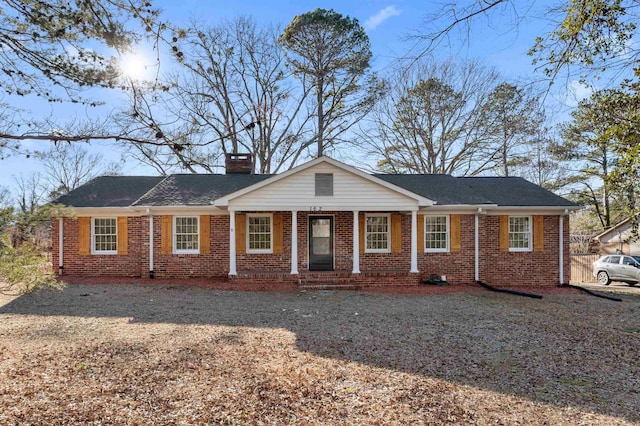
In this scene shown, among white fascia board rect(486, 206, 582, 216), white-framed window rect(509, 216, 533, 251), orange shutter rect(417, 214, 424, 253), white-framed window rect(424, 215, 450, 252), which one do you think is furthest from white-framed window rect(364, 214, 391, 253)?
white-framed window rect(509, 216, 533, 251)

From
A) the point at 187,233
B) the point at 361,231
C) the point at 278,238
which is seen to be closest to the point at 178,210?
the point at 187,233

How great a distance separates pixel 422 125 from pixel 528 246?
13.1 metres

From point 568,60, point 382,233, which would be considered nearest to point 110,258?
point 382,233

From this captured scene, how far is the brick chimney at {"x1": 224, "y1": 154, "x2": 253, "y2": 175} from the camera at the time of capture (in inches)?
614

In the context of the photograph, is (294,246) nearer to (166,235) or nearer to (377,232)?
(377,232)

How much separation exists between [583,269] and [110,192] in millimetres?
22593

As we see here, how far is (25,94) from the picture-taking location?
4199 mm

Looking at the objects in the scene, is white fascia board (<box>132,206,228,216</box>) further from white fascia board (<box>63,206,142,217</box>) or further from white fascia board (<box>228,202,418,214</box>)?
white fascia board (<box>228,202,418,214</box>)

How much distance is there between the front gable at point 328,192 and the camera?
1145cm

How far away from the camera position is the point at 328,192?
1159cm

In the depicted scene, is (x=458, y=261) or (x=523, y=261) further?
(x=523, y=261)

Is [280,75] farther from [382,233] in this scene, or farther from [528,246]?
[528,246]

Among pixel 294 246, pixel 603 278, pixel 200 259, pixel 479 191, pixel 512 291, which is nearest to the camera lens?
pixel 512 291

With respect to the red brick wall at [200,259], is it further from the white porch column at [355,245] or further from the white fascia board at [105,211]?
the white porch column at [355,245]
